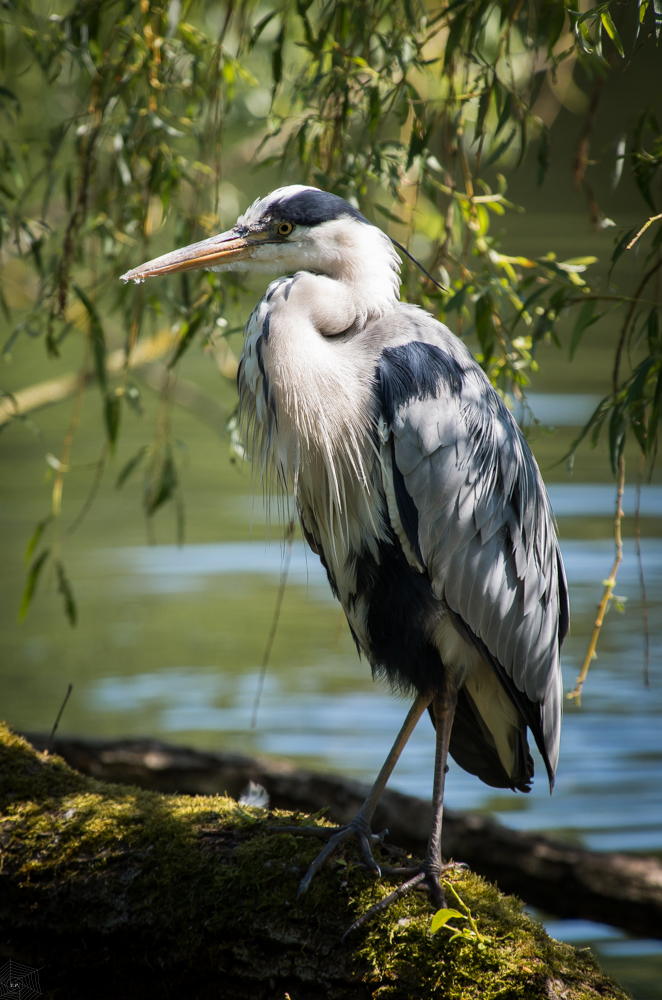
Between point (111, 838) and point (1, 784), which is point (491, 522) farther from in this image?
point (1, 784)

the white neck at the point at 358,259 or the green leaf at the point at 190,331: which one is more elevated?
the white neck at the point at 358,259

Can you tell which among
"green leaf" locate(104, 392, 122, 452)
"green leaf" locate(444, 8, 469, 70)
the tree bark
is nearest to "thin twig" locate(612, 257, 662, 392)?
"green leaf" locate(444, 8, 469, 70)

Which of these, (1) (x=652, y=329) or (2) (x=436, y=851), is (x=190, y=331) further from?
(2) (x=436, y=851)

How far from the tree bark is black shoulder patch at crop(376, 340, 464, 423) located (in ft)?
4.90

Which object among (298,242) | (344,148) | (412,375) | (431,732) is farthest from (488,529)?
(431,732)

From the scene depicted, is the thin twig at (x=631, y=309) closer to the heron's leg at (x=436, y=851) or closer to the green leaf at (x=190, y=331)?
the heron's leg at (x=436, y=851)

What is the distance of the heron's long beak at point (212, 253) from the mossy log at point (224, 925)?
1.28 m

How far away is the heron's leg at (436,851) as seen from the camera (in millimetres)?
1878

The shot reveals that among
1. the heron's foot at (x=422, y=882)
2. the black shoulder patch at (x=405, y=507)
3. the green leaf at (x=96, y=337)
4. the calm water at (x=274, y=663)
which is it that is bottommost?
the calm water at (x=274, y=663)

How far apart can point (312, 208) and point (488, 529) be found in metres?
0.90

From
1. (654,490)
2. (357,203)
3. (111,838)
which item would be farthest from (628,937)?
(654,490)

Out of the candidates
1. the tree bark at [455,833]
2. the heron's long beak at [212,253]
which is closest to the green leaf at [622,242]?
the heron's long beak at [212,253]

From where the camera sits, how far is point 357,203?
2.95 m

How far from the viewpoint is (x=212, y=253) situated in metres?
2.36
